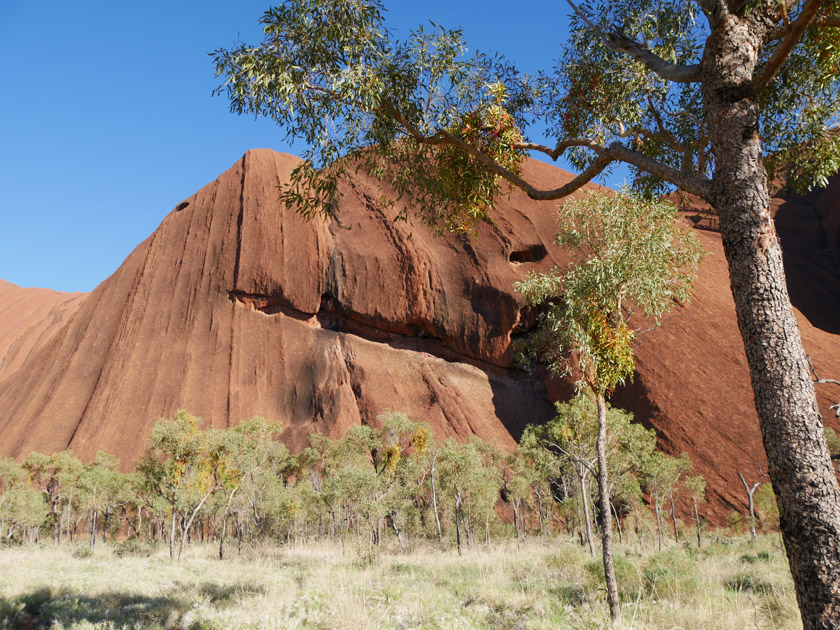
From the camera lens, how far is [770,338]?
3936mm

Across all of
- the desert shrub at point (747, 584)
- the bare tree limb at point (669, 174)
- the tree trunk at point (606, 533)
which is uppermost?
the bare tree limb at point (669, 174)

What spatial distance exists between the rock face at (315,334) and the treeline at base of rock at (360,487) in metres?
6.36

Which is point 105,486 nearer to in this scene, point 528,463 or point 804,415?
point 528,463

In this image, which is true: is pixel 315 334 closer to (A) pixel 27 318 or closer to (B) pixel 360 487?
(B) pixel 360 487

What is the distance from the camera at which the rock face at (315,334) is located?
48625 millimetres

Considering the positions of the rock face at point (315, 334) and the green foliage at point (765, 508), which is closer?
the green foliage at point (765, 508)

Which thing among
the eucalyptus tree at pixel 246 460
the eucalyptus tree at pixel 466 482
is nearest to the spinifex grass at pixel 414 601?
the eucalyptus tree at pixel 246 460

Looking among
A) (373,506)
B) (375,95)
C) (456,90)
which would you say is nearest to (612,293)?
(456,90)

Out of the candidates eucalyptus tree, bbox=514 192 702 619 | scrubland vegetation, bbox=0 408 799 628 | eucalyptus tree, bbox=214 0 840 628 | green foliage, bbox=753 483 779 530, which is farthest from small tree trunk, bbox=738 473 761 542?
eucalyptus tree, bbox=214 0 840 628

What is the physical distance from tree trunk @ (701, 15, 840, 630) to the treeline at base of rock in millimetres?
20550

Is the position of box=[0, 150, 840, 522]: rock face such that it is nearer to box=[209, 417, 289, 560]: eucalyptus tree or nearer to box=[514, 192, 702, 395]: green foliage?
box=[209, 417, 289, 560]: eucalyptus tree

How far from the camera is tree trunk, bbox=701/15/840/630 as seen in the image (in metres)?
3.53

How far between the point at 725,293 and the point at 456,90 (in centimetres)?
5004

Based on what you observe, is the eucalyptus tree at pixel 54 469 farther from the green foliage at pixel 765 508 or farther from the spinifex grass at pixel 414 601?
the green foliage at pixel 765 508
